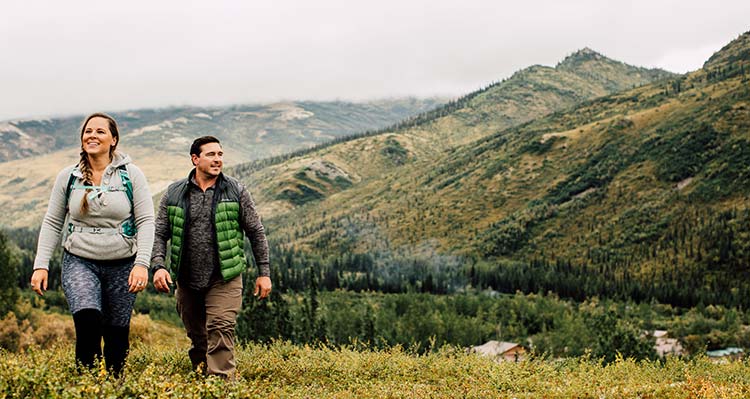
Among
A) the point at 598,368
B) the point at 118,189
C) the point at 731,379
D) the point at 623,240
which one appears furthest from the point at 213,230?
the point at 623,240

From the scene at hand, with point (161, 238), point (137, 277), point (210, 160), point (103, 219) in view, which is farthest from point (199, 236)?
point (103, 219)

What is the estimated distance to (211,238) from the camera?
807 centimetres

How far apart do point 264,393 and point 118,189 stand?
324 centimetres

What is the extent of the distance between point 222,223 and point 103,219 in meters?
1.54

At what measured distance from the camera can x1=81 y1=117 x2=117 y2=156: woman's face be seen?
719cm

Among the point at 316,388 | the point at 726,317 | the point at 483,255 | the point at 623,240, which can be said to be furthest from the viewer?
the point at 483,255

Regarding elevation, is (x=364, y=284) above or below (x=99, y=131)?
below

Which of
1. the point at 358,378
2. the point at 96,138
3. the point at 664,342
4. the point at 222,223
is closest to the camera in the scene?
the point at 96,138

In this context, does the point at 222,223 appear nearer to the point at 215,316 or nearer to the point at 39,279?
the point at 215,316

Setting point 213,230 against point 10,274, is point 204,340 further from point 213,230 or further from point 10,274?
point 10,274

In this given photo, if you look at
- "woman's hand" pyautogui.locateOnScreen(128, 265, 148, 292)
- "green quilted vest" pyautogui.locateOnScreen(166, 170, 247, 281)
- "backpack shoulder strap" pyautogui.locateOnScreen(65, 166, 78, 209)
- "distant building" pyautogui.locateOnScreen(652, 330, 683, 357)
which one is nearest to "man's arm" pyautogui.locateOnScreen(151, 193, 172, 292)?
"green quilted vest" pyautogui.locateOnScreen(166, 170, 247, 281)

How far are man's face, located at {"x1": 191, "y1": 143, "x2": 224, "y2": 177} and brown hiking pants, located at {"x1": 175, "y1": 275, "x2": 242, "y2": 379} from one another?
1.62 meters

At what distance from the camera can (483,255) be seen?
192000 mm

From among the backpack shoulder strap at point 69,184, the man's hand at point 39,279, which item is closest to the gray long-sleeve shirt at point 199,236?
the backpack shoulder strap at point 69,184
